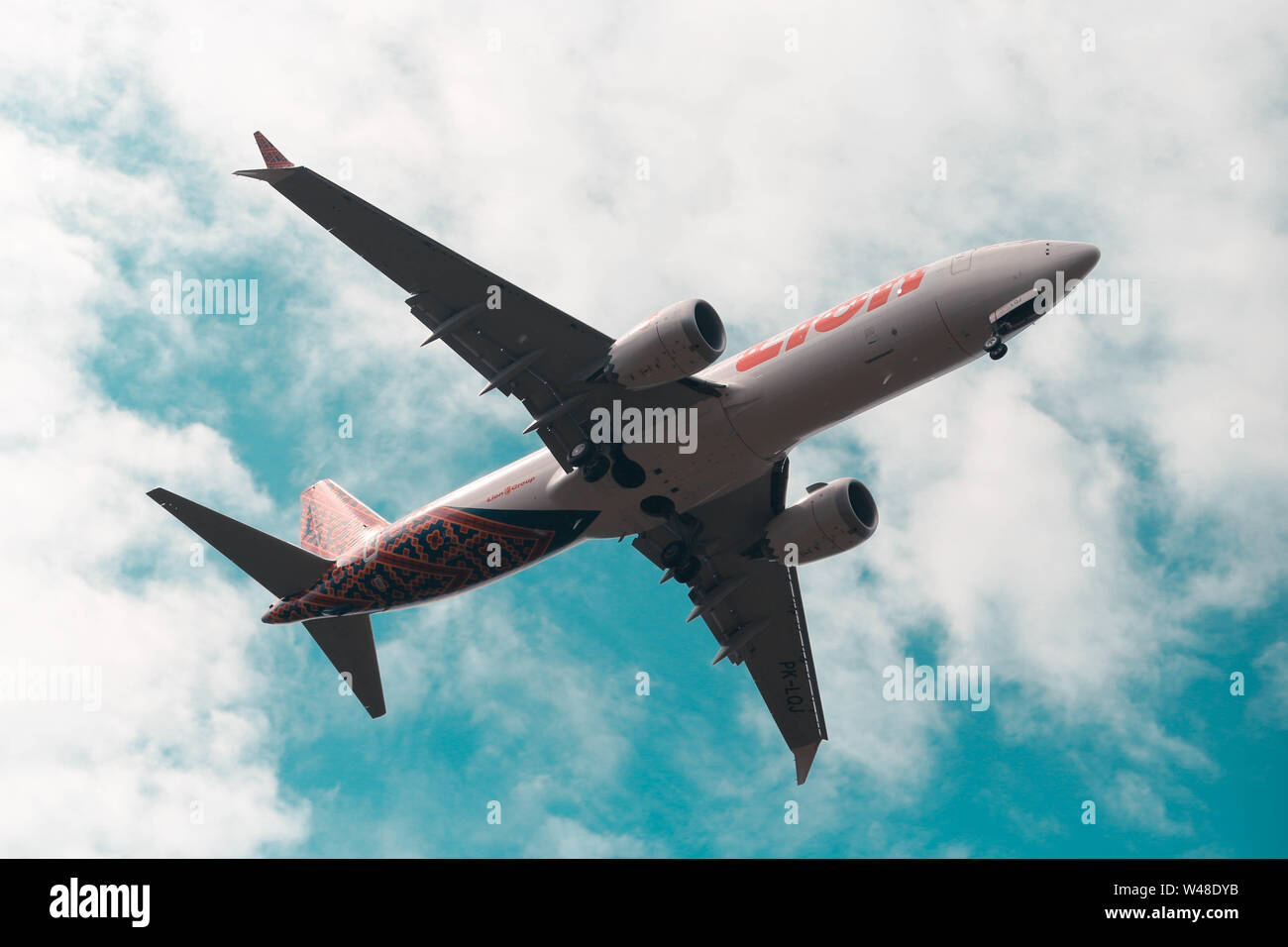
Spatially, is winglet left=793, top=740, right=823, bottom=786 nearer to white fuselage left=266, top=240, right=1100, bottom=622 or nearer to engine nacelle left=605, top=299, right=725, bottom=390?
white fuselage left=266, top=240, right=1100, bottom=622

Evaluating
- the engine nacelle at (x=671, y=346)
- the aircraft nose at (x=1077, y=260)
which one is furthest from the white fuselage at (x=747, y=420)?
the engine nacelle at (x=671, y=346)

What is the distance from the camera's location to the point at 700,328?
3212 cm

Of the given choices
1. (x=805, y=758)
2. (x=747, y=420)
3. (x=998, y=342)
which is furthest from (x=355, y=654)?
(x=998, y=342)

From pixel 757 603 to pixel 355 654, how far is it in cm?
1558

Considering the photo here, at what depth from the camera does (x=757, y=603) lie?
44719 millimetres

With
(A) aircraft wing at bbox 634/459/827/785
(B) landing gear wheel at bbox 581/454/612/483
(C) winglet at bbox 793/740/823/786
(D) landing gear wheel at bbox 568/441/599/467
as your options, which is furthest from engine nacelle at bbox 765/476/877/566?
(C) winglet at bbox 793/740/823/786

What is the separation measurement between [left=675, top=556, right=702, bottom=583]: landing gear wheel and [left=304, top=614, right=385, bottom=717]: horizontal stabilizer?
12004mm

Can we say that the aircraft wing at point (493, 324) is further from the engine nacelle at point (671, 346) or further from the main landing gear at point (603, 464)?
the engine nacelle at point (671, 346)

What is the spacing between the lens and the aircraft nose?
31375 mm

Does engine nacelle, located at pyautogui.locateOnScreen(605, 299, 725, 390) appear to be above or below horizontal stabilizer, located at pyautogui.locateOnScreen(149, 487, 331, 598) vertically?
above

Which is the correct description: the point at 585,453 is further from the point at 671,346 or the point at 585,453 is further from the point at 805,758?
the point at 805,758

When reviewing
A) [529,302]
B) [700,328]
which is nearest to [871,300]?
[700,328]

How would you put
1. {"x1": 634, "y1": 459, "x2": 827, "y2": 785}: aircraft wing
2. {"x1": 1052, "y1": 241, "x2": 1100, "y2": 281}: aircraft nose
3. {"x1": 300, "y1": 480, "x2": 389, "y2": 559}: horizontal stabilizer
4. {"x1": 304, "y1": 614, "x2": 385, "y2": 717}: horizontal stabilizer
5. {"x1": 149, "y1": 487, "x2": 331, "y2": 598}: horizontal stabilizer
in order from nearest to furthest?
{"x1": 1052, "y1": 241, "x2": 1100, "y2": 281}: aircraft nose < {"x1": 149, "y1": 487, "x2": 331, "y2": 598}: horizontal stabilizer < {"x1": 634, "y1": 459, "x2": 827, "y2": 785}: aircraft wing < {"x1": 304, "y1": 614, "x2": 385, "y2": 717}: horizontal stabilizer < {"x1": 300, "y1": 480, "x2": 389, "y2": 559}: horizontal stabilizer

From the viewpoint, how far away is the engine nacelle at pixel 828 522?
38.8m
